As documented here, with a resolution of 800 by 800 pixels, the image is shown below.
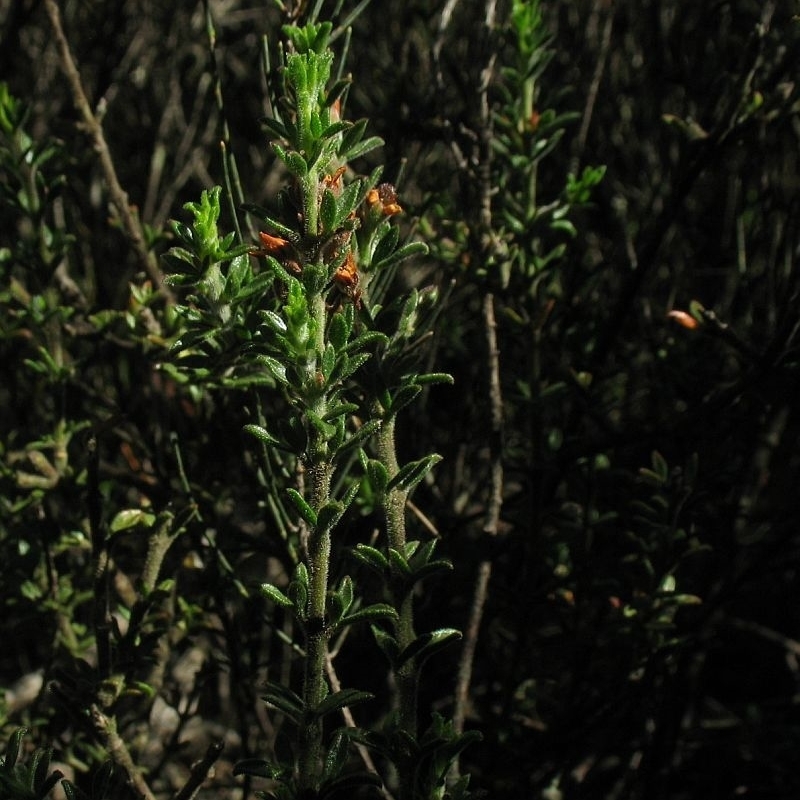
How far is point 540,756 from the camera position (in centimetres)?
156

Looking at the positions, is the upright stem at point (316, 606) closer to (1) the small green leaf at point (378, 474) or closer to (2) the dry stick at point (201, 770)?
(1) the small green leaf at point (378, 474)

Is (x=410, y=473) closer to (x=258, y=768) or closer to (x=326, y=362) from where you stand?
(x=326, y=362)

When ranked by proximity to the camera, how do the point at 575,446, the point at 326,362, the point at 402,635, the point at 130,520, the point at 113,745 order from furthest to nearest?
the point at 575,446 → the point at 130,520 → the point at 113,745 → the point at 402,635 → the point at 326,362

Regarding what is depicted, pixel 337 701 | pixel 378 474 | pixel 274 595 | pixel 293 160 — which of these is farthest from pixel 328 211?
pixel 337 701

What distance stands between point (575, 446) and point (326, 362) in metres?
0.70

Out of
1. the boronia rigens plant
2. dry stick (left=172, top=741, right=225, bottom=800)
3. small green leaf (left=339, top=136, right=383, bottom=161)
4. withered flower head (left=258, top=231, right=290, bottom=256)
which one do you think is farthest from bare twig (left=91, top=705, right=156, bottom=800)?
small green leaf (left=339, top=136, right=383, bottom=161)

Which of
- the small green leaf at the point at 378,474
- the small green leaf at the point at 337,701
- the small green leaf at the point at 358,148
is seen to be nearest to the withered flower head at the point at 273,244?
the small green leaf at the point at 358,148

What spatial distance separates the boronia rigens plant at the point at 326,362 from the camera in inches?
37.5

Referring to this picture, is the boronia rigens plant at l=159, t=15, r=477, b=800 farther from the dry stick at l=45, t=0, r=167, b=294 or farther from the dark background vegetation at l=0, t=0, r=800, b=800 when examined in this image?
the dry stick at l=45, t=0, r=167, b=294

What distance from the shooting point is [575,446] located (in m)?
1.51

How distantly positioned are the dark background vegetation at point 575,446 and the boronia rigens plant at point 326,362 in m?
0.19

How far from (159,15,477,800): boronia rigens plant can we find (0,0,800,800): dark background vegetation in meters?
0.19

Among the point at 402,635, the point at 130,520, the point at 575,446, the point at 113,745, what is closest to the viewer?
the point at 402,635

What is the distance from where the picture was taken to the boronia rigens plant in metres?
0.95
